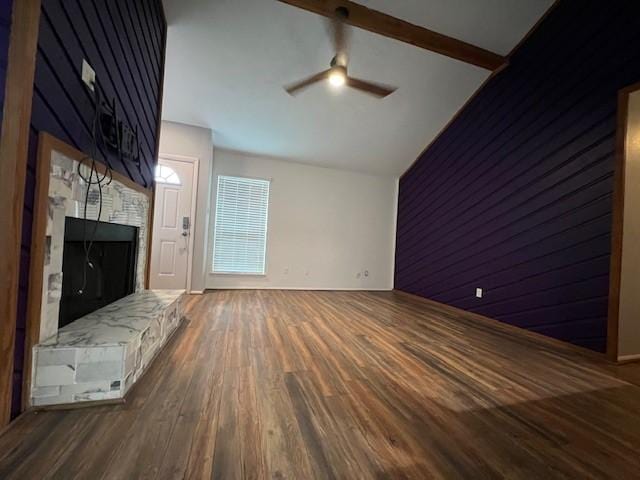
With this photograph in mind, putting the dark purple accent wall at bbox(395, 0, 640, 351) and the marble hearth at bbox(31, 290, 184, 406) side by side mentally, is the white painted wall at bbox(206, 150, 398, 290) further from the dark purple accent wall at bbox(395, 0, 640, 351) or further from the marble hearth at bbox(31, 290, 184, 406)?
the marble hearth at bbox(31, 290, 184, 406)

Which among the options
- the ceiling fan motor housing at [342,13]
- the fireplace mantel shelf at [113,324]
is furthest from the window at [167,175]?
the ceiling fan motor housing at [342,13]

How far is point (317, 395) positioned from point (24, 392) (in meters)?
1.34

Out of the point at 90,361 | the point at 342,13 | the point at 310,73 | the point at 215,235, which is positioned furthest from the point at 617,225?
the point at 215,235

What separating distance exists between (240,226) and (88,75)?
11.4ft

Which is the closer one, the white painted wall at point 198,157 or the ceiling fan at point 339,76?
the ceiling fan at point 339,76

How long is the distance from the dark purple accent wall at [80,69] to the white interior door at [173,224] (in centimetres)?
160

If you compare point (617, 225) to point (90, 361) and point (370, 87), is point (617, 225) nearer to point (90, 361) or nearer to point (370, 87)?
point (370, 87)

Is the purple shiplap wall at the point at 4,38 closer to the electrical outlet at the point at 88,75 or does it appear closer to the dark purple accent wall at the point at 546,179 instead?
the electrical outlet at the point at 88,75

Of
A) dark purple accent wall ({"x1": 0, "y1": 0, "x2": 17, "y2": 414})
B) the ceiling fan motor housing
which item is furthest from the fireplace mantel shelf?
the ceiling fan motor housing

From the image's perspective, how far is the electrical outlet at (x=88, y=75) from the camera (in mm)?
1473

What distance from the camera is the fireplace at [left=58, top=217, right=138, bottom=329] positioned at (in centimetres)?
153

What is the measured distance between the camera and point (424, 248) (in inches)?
183

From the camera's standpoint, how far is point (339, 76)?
8.18 ft

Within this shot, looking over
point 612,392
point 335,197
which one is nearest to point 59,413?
point 612,392
